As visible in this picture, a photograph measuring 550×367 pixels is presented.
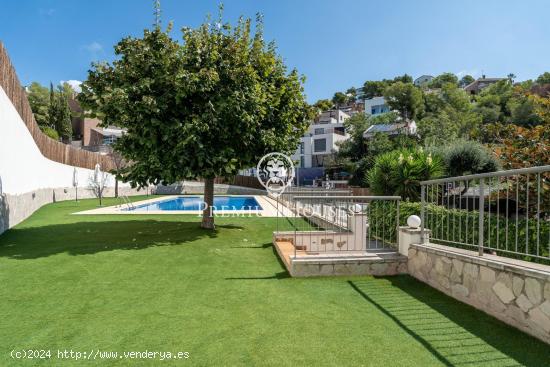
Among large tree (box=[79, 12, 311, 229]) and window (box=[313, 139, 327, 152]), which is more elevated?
window (box=[313, 139, 327, 152])

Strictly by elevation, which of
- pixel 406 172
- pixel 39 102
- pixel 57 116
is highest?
pixel 39 102

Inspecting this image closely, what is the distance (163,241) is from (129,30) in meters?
6.17

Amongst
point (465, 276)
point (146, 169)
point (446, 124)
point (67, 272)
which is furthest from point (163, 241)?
point (446, 124)

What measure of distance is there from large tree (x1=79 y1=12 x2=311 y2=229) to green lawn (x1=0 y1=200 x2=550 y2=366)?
283 centimetres

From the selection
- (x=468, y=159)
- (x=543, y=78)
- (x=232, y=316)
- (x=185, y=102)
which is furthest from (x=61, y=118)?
(x=543, y=78)

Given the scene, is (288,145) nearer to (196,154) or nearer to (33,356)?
(196,154)

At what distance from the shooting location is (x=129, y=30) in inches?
386

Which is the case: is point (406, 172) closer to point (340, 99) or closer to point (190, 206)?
point (190, 206)

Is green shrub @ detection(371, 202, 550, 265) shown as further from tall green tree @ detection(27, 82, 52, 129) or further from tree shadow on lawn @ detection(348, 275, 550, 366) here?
tall green tree @ detection(27, 82, 52, 129)

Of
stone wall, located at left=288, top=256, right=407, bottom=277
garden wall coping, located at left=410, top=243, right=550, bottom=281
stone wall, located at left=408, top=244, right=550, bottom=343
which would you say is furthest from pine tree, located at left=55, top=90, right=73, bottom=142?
garden wall coping, located at left=410, top=243, right=550, bottom=281

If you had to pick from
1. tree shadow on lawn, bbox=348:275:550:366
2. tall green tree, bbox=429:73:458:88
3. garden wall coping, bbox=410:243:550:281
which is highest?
tall green tree, bbox=429:73:458:88

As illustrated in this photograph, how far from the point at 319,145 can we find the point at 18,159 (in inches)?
1983

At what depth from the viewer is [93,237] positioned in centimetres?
955

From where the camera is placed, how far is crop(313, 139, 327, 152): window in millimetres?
58862
